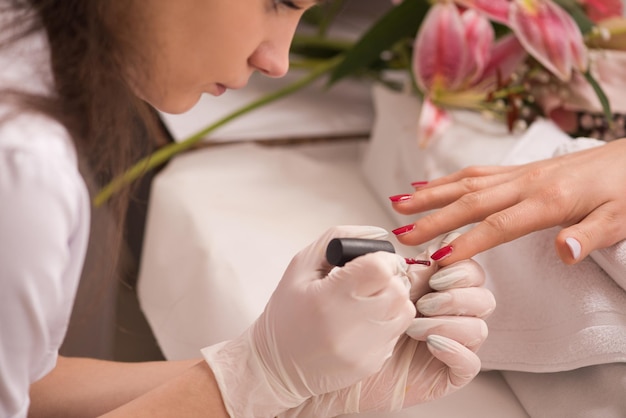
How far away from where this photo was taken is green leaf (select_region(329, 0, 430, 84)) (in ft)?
3.72

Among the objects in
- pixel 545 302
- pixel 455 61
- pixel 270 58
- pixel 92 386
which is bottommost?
pixel 92 386

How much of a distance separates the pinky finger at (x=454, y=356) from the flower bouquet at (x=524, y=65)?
1.28ft

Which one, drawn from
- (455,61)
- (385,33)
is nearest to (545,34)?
(455,61)

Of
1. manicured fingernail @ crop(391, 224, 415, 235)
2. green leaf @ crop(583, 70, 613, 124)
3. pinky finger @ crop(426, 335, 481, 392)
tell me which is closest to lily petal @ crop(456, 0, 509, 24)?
green leaf @ crop(583, 70, 613, 124)

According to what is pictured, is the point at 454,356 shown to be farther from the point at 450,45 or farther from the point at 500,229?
the point at 450,45

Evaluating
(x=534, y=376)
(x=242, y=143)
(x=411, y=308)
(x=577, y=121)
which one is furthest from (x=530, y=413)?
(x=242, y=143)

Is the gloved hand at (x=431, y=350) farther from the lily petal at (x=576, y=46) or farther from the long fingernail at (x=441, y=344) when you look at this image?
the lily petal at (x=576, y=46)

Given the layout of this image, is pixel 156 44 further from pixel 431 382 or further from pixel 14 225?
pixel 431 382

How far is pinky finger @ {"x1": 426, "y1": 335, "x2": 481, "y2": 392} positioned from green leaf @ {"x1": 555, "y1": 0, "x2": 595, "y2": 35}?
0.58 m

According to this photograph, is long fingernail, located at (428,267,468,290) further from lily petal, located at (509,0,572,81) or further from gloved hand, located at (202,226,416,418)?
lily petal, located at (509,0,572,81)

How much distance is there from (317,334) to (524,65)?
60 centimetres

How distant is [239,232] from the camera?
988 mm

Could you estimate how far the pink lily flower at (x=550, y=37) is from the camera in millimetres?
944

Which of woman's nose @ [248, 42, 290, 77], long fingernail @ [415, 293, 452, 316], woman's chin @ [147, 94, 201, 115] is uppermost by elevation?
woman's nose @ [248, 42, 290, 77]
